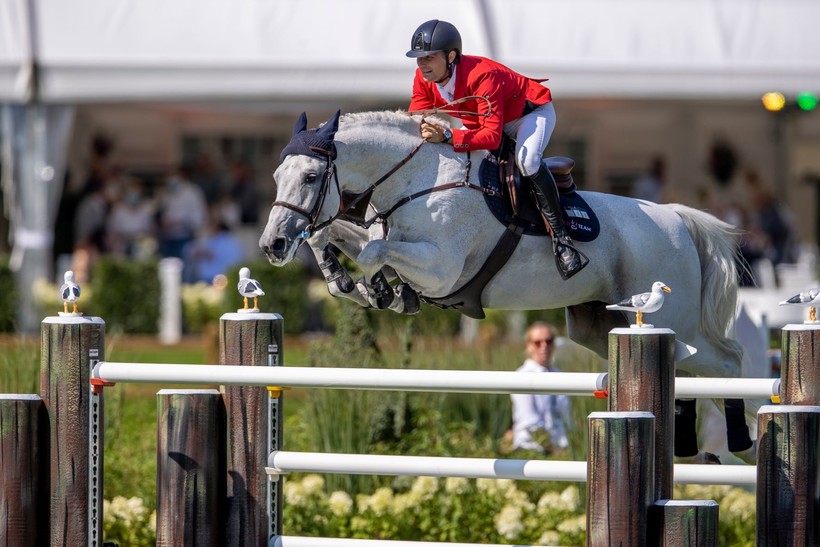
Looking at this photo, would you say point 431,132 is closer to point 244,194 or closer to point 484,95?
point 484,95

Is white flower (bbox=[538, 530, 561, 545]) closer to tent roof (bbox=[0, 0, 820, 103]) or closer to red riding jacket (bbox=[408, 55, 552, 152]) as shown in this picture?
red riding jacket (bbox=[408, 55, 552, 152])

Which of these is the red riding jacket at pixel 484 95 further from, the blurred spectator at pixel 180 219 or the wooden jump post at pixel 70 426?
the blurred spectator at pixel 180 219


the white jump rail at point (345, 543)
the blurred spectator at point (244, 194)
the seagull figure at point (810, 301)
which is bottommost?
the white jump rail at point (345, 543)

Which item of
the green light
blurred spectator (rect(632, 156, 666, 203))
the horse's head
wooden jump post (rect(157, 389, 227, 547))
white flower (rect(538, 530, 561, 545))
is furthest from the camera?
blurred spectator (rect(632, 156, 666, 203))

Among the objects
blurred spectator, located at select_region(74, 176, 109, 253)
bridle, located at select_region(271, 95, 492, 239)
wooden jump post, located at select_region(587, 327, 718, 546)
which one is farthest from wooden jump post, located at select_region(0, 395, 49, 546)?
blurred spectator, located at select_region(74, 176, 109, 253)

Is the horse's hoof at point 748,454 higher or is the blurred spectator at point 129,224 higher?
the blurred spectator at point 129,224

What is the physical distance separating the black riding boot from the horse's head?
0.82m

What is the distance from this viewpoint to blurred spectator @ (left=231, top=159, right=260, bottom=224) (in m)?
17.1

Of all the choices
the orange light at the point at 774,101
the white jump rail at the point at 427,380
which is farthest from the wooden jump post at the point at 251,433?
the orange light at the point at 774,101

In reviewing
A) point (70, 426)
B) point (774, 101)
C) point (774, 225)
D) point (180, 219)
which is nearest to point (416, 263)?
point (70, 426)

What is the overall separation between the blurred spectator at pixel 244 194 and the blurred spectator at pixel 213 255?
4.96ft

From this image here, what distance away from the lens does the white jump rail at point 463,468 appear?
14.8 ft

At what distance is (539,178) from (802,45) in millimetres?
8872

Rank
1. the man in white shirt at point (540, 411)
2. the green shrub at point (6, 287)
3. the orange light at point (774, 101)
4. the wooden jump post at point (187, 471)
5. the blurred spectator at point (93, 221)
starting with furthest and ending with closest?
the blurred spectator at point (93, 221)
the green shrub at point (6, 287)
the orange light at point (774, 101)
the man in white shirt at point (540, 411)
the wooden jump post at point (187, 471)
